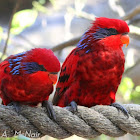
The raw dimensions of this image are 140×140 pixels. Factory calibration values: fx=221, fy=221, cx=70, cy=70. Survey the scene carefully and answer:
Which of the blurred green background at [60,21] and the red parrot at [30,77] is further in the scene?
the blurred green background at [60,21]

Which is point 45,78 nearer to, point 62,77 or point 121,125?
point 62,77

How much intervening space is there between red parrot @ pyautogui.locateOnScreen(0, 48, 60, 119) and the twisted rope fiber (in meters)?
0.10

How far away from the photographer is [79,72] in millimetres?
1504

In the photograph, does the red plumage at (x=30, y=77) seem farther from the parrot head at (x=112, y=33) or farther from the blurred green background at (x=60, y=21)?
the blurred green background at (x=60, y=21)

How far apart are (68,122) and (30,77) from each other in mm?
352

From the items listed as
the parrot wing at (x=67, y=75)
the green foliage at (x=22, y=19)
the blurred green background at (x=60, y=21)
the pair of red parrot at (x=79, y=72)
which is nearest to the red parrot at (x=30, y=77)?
the pair of red parrot at (x=79, y=72)

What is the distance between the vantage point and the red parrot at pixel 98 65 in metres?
1.47

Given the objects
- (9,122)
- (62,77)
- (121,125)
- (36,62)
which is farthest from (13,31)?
(121,125)

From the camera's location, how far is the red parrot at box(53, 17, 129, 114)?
147cm

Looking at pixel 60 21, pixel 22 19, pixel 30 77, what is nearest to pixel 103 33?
pixel 30 77

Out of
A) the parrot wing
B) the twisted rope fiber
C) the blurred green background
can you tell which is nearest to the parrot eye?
the parrot wing

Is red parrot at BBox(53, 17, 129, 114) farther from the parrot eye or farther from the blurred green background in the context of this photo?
the blurred green background

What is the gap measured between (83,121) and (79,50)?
53 cm

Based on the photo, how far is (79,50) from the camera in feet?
5.14
